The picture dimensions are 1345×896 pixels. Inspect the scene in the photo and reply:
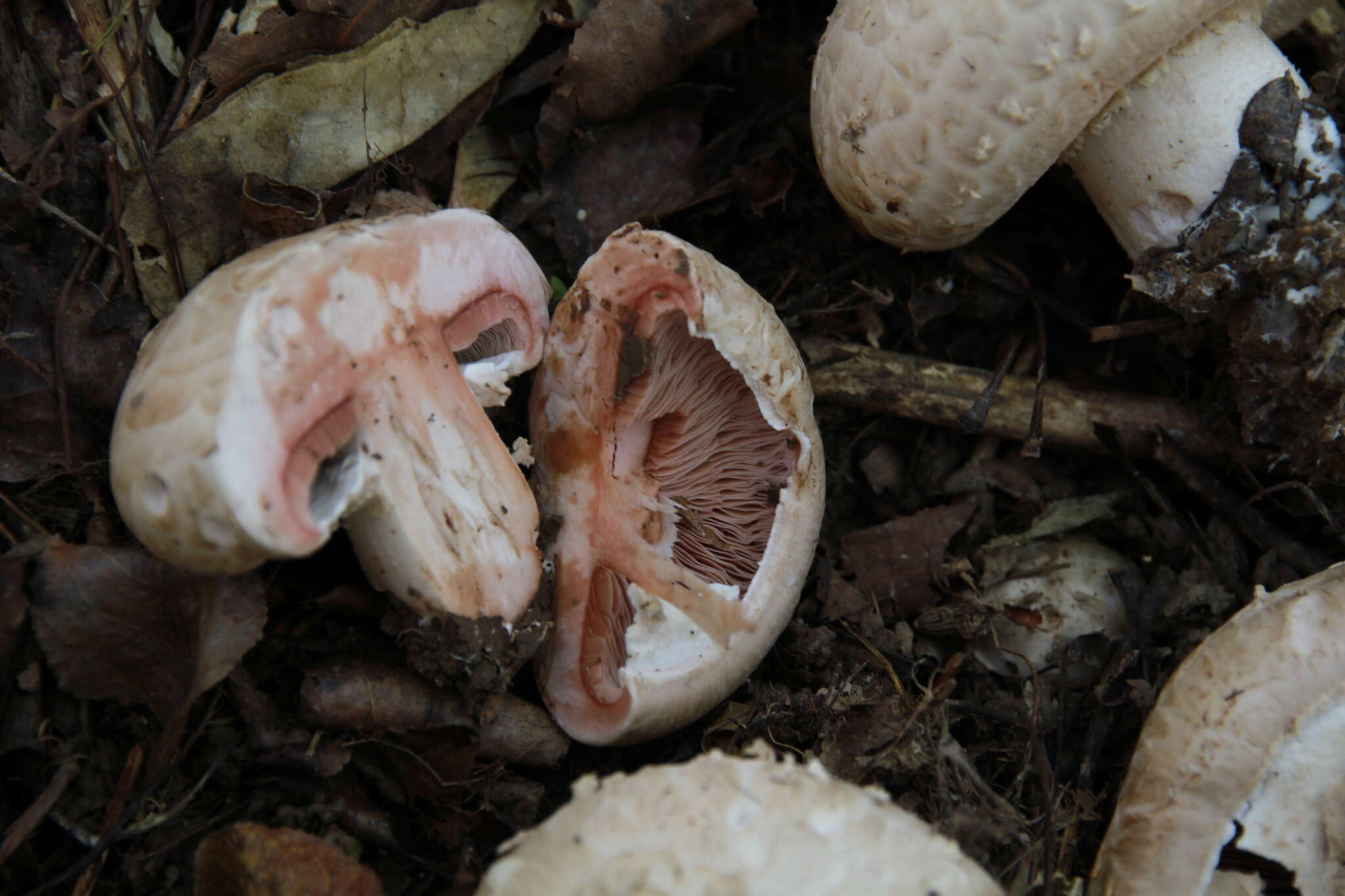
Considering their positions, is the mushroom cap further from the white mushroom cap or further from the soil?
the white mushroom cap

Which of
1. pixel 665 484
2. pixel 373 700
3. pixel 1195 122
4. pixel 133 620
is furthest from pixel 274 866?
pixel 1195 122

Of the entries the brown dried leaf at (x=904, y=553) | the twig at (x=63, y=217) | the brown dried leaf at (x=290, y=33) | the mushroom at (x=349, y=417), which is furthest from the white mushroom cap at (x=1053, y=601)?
the twig at (x=63, y=217)

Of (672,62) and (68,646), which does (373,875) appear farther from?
(672,62)

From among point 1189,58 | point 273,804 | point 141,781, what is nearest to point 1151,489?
point 1189,58

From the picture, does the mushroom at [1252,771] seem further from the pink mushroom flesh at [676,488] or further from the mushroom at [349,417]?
the mushroom at [349,417]

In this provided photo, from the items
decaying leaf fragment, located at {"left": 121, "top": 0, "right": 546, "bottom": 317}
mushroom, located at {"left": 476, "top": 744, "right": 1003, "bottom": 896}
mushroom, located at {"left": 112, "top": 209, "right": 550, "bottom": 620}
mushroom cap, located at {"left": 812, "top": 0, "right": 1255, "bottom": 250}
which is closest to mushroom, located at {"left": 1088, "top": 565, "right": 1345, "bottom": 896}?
mushroom, located at {"left": 476, "top": 744, "right": 1003, "bottom": 896}
